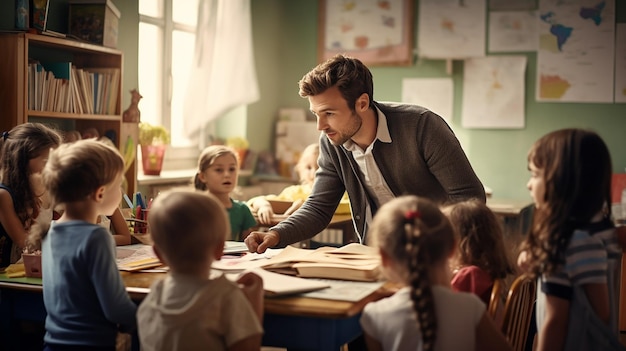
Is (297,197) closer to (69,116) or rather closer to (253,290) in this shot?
(69,116)

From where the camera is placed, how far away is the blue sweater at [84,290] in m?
1.87

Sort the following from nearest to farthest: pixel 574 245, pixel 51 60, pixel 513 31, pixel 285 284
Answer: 1. pixel 574 245
2. pixel 285 284
3. pixel 51 60
4. pixel 513 31

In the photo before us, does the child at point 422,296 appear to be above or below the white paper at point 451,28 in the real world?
below

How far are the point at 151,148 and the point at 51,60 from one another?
976 millimetres

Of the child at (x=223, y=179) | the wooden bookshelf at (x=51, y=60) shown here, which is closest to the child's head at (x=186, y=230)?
the wooden bookshelf at (x=51, y=60)

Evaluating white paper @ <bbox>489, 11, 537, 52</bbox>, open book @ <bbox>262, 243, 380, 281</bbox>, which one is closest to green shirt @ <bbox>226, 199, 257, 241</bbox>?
open book @ <bbox>262, 243, 380, 281</bbox>

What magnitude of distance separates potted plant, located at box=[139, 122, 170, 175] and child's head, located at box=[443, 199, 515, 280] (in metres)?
2.74

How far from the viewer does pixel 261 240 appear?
2.60m

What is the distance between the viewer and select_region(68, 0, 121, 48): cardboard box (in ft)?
12.4

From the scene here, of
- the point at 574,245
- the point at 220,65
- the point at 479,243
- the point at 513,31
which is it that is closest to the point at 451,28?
the point at 513,31

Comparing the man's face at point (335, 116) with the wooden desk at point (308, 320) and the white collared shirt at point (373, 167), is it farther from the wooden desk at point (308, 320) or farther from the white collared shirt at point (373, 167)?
the wooden desk at point (308, 320)

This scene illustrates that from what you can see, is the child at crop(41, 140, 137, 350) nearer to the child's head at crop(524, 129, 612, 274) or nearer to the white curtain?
the child's head at crop(524, 129, 612, 274)

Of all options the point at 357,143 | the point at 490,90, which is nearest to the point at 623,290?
the point at 490,90

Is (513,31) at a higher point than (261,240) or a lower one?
higher
